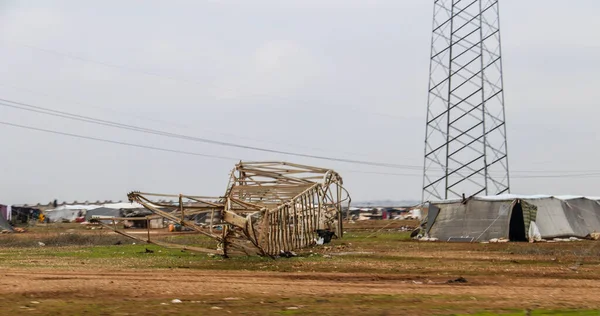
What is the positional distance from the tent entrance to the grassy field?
12318mm

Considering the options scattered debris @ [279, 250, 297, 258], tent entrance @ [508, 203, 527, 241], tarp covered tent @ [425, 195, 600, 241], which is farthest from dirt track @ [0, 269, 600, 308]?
tent entrance @ [508, 203, 527, 241]

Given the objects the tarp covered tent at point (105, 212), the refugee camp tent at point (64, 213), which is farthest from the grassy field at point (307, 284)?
the refugee camp tent at point (64, 213)

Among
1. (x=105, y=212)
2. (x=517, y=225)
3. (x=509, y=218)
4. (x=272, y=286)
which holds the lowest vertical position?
(x=272, y=286)

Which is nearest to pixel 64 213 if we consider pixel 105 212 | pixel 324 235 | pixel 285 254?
pixel 105 212

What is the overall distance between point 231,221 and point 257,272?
4.81 m

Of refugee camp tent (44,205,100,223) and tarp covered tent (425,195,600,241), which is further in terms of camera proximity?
refugee camp tent (44,205,100,223)

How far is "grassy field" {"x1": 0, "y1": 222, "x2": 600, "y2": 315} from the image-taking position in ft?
50.4

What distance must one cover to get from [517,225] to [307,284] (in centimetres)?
3041

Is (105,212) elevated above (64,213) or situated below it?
below

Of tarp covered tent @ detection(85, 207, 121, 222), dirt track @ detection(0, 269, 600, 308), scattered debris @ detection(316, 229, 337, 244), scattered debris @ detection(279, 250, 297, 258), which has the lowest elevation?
dirt track @ detection(0, 269, 600, 308)

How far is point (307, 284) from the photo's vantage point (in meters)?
21.0

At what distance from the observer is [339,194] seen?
51.2 metres

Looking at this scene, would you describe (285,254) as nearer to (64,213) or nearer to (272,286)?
(272,286)

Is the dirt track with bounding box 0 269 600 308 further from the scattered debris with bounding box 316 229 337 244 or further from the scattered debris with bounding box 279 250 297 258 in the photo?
the scattered debris with bounding box 316 229 337 244
